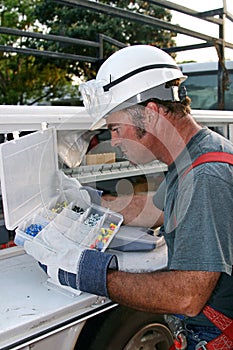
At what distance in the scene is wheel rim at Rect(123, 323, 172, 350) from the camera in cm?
199

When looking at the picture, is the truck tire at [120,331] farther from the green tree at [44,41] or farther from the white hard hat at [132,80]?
the green tree at [44,41]

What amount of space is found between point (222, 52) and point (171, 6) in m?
0.92

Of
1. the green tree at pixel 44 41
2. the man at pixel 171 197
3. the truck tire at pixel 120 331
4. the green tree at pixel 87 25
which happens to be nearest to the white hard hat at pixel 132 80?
the man at pixel 171 197

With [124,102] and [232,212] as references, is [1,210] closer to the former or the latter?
[124,102]

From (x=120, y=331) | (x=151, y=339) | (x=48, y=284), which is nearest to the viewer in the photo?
(x=48, y=284)

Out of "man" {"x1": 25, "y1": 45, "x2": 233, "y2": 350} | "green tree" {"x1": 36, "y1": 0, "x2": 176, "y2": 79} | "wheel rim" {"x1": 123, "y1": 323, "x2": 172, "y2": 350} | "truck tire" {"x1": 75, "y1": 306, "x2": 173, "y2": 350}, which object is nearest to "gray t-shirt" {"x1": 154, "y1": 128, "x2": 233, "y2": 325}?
"man" {"x1": 25, "y1": 45, "x2": 233, "y2": 350}

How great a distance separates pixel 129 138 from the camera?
1.56 metres

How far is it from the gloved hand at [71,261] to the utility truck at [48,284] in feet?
0.37

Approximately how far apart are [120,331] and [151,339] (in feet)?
0.88

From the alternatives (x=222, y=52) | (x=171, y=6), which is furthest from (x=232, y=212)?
(x=222, y=52)

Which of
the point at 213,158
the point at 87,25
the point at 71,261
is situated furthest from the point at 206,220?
the point at 87,25

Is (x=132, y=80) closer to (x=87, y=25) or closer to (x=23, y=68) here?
(x=23, y=68)

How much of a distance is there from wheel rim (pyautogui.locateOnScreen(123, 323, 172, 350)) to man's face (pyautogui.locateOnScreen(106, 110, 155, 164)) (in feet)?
2.93

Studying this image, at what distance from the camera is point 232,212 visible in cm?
130
